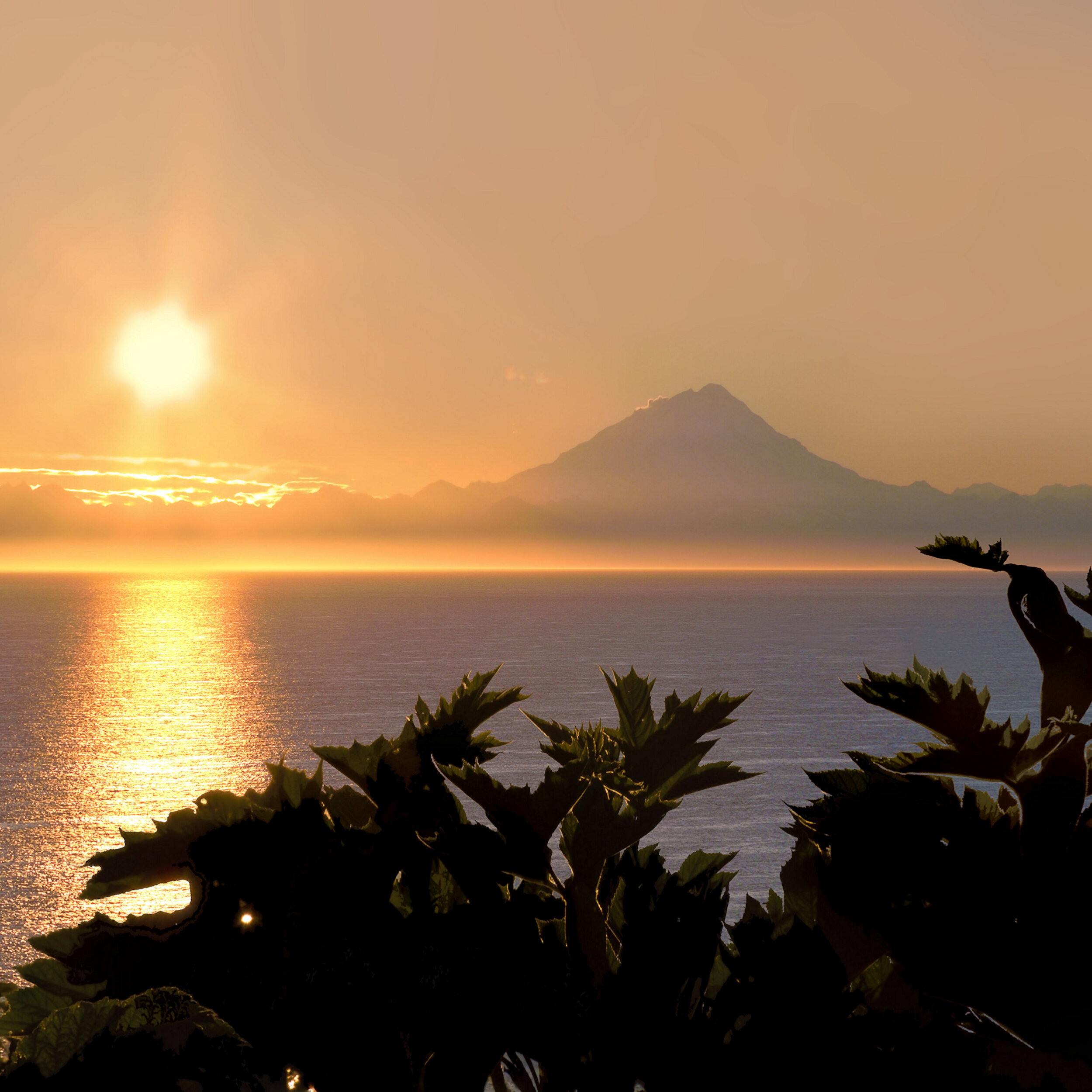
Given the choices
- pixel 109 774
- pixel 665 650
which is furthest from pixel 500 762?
pixel 665 650

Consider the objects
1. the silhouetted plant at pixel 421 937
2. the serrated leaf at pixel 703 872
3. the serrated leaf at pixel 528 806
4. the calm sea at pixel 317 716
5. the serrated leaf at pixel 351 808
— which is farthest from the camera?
the calm sea at pixel 317 716

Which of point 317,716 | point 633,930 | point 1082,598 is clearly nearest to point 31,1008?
point 633,930

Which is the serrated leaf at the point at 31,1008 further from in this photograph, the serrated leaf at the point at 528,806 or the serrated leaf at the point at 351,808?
the serrated leaf at the point at 528,806

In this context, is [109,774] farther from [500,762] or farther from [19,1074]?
[19,1074]

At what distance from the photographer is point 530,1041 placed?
7.05 ft

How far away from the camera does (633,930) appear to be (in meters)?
2.31

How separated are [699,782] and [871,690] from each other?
79cm

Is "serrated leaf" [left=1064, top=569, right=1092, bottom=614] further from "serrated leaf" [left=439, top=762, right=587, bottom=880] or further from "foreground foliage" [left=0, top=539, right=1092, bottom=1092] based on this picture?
"serrated leaf" [left=439, top=762, right=587, bottom=880]

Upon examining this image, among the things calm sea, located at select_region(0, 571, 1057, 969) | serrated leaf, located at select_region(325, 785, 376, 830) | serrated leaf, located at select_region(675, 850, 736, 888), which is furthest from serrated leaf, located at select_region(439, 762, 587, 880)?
calm sea, located at select_region(0, 571, 1057, 969)

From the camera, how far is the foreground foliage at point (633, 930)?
6.39ft

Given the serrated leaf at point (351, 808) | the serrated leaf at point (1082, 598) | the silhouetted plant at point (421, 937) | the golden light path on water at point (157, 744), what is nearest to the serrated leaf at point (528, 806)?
the silhouetted plant at point (421, 937)

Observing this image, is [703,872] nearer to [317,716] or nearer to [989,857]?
[989,857]

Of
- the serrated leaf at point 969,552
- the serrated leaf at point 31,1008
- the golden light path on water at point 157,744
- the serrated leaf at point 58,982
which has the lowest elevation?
the golden light path on water at point 157,744

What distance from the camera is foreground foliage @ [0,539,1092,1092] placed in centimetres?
195
